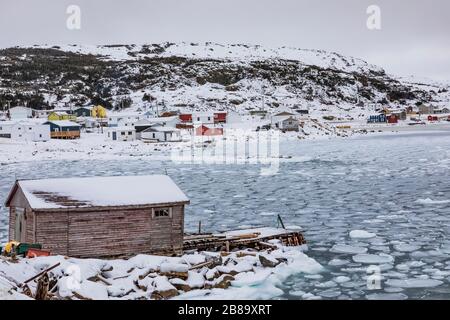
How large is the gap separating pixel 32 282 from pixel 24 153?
60.8 meters

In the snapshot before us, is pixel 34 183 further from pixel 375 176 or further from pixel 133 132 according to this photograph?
pixel 133 132

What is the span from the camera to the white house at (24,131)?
86.8 m

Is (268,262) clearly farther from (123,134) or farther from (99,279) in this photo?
(123,134)

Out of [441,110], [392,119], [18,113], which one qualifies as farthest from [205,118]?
[441,110]

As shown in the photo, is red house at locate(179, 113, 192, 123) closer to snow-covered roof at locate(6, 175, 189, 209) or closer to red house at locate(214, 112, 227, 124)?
red house at locate(214, 112, 227, 124)

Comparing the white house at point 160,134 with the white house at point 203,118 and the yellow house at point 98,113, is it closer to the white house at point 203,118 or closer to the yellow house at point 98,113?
the white house at point 203,118

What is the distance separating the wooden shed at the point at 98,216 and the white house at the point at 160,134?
7175cm

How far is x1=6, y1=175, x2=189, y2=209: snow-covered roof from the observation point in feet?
61.3

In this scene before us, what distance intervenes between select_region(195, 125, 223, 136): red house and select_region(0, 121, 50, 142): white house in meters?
27.0

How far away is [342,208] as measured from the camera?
30.1 metres
